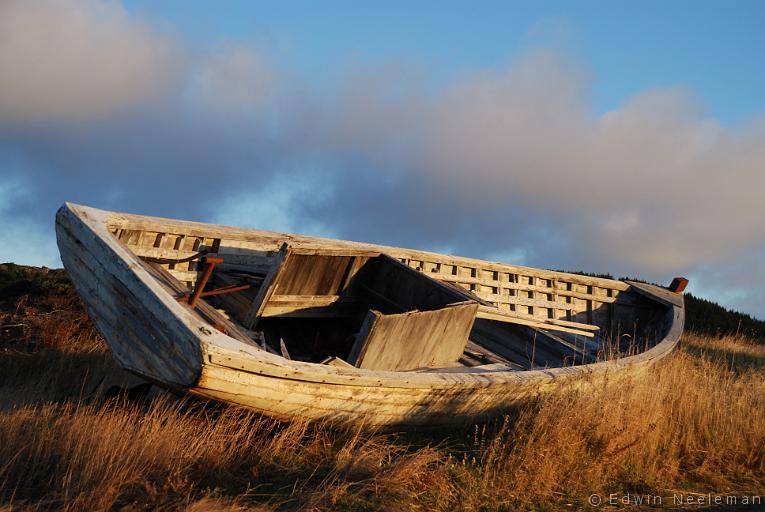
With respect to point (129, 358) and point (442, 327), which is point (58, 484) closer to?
point (129, 358)

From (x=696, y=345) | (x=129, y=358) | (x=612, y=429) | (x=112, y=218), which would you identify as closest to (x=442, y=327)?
(x=612, y=429)

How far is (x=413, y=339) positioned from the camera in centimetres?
801

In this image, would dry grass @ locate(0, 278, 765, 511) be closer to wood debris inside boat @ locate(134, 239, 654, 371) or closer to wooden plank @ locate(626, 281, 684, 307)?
wood debris inside boat @ locate(134, 239, 654, 371)

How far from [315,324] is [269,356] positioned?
3736 mm

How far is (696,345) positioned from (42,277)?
1357cm

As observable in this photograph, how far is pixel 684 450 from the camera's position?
815 centimetres

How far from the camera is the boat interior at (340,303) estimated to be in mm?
7857

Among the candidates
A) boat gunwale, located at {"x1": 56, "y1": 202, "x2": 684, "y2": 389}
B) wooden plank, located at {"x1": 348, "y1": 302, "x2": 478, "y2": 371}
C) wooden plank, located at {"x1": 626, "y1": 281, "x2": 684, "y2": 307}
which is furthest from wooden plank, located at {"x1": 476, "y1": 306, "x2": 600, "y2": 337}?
wooden plank, located at {"x1": 626, "y1": 281, "x2": 684, "y2": 307}

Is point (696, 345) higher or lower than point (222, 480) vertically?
higher

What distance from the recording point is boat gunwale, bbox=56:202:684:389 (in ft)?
18.9

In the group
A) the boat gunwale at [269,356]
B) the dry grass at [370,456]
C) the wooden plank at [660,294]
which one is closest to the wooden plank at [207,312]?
the boat gunwale at [269,356]

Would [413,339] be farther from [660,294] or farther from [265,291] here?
[660,294]
